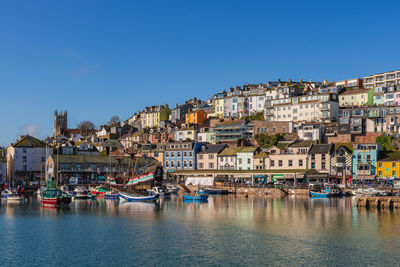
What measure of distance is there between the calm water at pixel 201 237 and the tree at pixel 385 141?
41.2 metres

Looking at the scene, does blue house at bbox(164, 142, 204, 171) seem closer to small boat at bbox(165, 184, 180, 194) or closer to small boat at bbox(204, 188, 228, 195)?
small boat at bbox(165, 184, 180, 194)

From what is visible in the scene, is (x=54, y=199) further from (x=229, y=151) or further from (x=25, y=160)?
(x=229, y=151)

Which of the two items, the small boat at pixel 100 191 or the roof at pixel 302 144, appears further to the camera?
the roof at pixel 302 144

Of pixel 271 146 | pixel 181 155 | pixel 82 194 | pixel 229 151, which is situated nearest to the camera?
pixel 82 194

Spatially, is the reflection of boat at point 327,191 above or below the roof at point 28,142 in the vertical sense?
below

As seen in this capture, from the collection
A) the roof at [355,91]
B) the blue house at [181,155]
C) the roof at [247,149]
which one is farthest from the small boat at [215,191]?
the roof at [355,91]

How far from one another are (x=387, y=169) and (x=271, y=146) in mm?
23487

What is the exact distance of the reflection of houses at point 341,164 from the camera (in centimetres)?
9356

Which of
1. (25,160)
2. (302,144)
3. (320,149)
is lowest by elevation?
(25,160)

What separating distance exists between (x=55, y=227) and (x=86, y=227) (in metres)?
2.90

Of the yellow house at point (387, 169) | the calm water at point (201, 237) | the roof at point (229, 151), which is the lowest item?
the calm water at point (201, 237)

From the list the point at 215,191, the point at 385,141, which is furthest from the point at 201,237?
the point at 385,141

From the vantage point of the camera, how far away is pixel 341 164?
3698 inches

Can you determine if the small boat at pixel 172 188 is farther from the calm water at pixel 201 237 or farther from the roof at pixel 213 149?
the calm water at pixel 201 237
